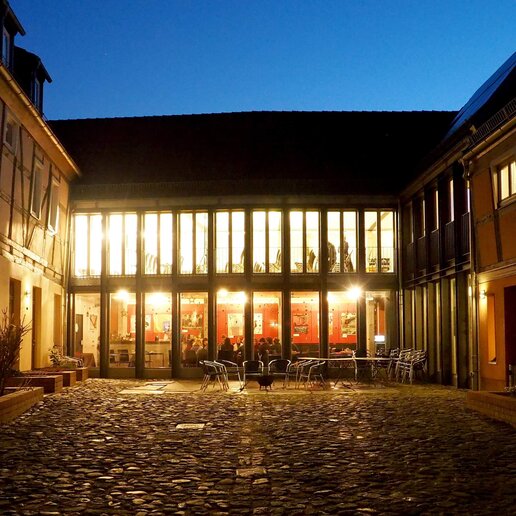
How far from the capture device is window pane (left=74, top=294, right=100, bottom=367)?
81.8 ft

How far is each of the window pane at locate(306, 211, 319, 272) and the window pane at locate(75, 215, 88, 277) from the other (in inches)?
258

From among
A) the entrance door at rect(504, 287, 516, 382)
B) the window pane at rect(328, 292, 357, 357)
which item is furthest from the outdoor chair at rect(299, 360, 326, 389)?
the entrance door at rect(504, 287, 516, 382)

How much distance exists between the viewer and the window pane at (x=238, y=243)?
24.9m

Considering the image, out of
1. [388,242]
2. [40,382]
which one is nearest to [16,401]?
[40,382]

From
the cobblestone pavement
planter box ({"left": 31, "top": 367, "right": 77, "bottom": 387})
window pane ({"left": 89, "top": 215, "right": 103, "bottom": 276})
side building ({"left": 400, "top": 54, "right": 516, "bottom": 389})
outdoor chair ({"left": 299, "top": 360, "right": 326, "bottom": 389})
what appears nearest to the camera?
the cobblestone pavement

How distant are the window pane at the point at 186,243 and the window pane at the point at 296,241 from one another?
2.94m

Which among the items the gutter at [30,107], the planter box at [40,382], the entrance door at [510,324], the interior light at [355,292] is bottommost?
the planter box at [40,382]

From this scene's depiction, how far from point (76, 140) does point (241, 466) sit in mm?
20366

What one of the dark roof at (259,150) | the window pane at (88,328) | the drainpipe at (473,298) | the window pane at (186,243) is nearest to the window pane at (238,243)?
the dark roof at (259,150)

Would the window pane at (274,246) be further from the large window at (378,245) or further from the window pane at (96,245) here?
the window pane at (96,245)

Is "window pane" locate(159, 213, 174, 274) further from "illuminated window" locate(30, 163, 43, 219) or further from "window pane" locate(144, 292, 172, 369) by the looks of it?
"illuminated window" locate(30, 163, 43, 219)

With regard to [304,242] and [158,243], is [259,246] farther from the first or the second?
[158,243]

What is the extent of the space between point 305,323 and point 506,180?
952cm

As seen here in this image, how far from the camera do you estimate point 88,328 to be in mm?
25141
